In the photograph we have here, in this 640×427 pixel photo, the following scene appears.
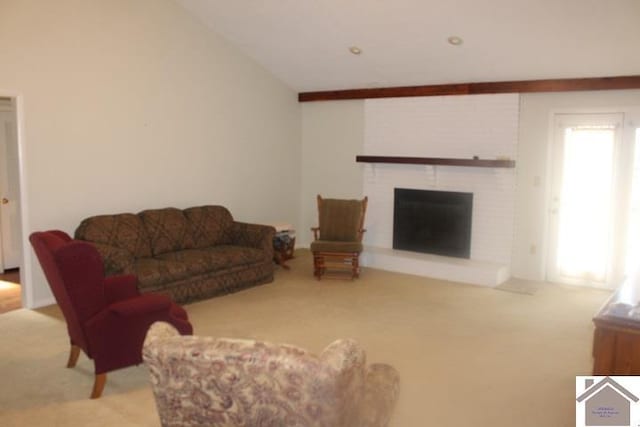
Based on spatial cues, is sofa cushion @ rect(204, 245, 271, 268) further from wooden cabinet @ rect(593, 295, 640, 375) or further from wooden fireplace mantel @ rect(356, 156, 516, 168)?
wooden cabinet @ rect(593, 295, 640, 375)

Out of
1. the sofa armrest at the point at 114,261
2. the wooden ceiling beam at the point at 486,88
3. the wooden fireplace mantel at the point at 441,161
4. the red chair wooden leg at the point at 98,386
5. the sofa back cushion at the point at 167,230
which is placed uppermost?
the wooden ceiling beam at the point at 486,88

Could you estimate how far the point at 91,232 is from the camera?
16.8 feet

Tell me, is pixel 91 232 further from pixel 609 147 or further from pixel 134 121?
pixel 609 147

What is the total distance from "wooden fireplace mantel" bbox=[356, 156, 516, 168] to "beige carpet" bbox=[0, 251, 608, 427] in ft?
4.78

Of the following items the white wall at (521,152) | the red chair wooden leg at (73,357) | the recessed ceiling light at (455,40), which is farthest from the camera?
the white wall at (521,152)

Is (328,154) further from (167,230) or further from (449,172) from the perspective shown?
(167,230)

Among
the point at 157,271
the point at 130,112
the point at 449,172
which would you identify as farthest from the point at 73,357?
the point at 449,172

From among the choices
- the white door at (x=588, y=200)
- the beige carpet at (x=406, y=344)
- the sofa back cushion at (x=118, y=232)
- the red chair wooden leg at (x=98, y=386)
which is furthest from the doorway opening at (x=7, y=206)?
the white door at (x=588, y=200)

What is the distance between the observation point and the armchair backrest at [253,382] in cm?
172

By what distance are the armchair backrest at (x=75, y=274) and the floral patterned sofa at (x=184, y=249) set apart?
1.36 m

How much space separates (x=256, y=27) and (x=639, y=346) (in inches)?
206

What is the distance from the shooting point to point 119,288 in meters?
3.96

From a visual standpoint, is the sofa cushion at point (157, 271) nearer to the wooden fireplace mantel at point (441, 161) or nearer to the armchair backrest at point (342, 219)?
the armchair backrest at point (342, 219)

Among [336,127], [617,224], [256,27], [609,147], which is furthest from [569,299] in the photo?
[256,27]
